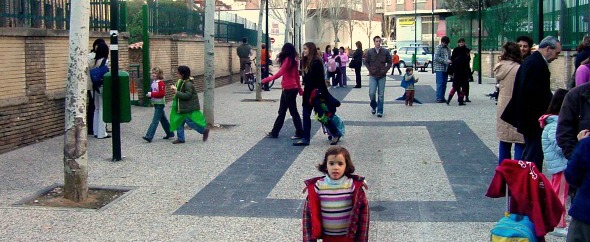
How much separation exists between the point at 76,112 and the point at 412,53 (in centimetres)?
4565

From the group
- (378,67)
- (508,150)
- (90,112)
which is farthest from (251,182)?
(378,67)

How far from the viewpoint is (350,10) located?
76188 mm

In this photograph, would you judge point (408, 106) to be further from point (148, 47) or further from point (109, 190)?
point (109, 190)

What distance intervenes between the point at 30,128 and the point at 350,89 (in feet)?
54.7

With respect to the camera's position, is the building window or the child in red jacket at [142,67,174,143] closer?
the child in red jacket at [142,67,174,143]

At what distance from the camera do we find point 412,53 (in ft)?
174

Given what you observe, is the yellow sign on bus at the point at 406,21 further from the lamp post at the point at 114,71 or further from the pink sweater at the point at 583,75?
the pink sweater at the point at 583,75

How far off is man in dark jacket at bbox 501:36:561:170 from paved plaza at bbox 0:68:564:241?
2.32 feet

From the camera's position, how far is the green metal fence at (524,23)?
69.4 feet

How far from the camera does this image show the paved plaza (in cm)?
730

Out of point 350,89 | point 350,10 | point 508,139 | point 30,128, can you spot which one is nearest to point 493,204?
point 508,139

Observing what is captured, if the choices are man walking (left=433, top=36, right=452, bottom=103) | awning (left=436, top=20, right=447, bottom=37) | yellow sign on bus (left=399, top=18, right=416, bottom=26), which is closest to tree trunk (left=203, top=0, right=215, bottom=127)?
man walking (left=433, top=36, right=452, bottom=103)

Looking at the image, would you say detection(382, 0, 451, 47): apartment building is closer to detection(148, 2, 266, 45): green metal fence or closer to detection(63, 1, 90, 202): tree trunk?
detection(148, 2, 266, 45): green metal fence

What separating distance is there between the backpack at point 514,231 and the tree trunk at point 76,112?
188 inches
